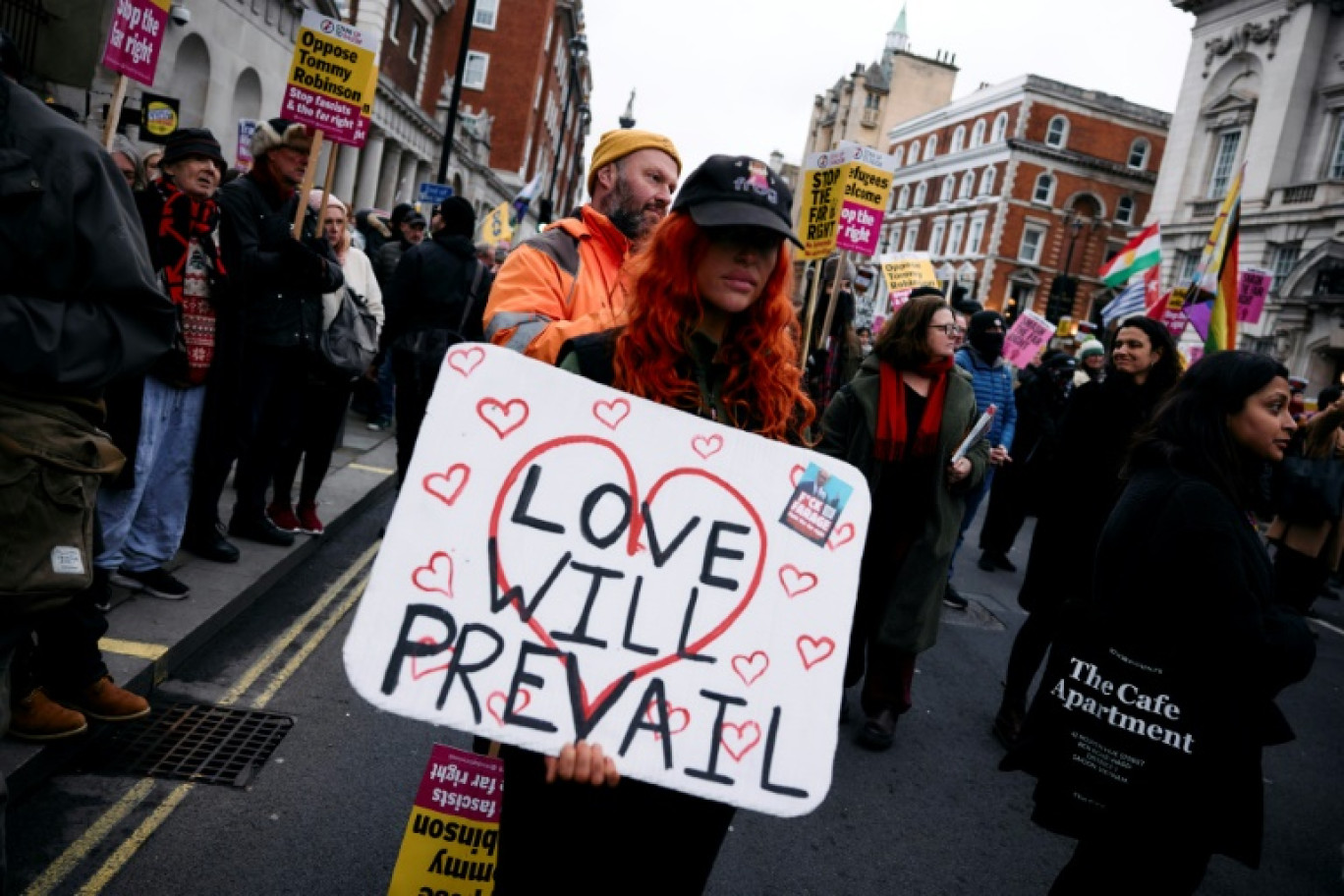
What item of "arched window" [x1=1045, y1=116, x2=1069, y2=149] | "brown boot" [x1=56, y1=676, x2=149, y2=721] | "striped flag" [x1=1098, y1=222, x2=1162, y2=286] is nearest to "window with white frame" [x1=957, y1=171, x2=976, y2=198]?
"arched window" [x1=1045, y1=116, x2=1069, y2=149]

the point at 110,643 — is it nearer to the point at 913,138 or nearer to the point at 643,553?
the point at 643,553

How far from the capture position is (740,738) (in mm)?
1673

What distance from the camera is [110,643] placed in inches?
150

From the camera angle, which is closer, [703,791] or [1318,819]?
[703,791]

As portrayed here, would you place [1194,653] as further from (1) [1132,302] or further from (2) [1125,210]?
(2) [1125,210]

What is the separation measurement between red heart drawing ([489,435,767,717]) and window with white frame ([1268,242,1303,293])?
36174mm

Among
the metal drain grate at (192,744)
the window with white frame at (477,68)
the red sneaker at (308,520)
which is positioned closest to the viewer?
the metal drain grate at (192,744)

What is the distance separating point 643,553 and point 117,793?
240 cm

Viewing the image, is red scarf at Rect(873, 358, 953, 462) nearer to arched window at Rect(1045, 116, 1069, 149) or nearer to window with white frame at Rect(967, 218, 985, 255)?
window with white frame at Rect(967, 218, 985, 255)

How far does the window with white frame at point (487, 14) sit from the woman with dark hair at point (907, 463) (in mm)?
43545

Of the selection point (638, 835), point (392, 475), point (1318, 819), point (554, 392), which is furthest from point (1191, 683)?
point (392, 475)

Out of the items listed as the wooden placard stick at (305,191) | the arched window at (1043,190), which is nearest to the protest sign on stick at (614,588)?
the wooden placard stick at (305,191)

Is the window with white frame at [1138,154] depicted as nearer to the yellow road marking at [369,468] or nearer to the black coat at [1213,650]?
the yellow road marking at [369,468]

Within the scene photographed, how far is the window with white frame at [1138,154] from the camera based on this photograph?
56.6 metres
